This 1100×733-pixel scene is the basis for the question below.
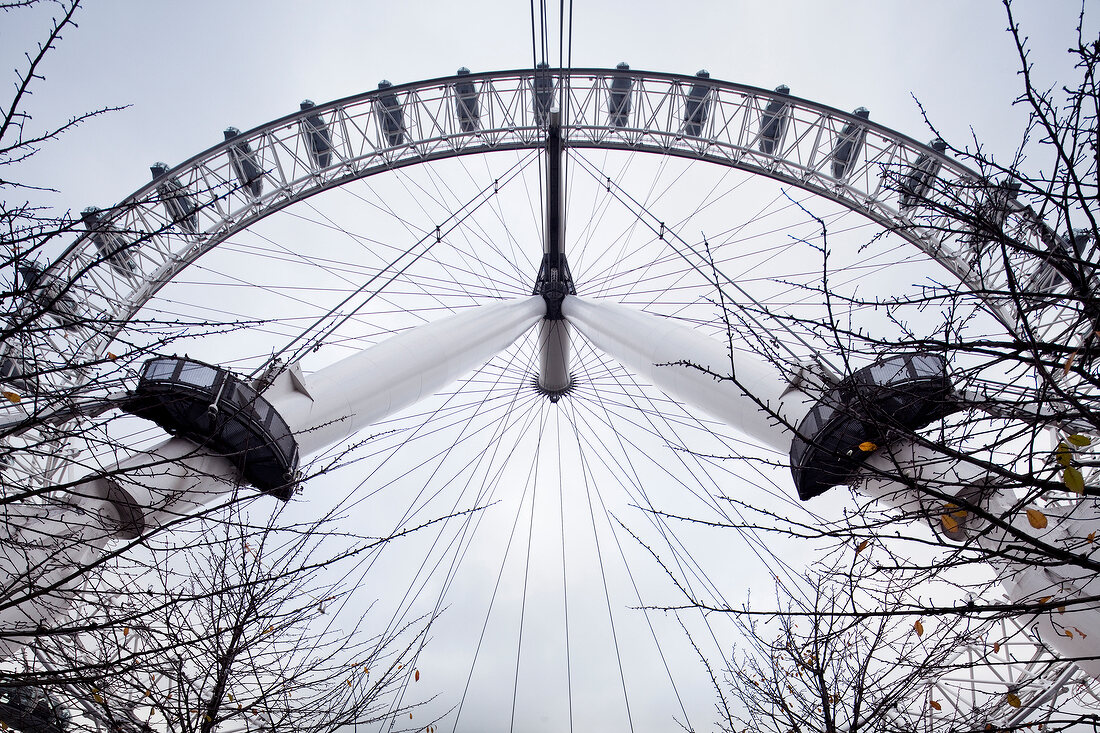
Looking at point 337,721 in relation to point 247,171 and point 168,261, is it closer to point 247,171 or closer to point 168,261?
point 168,261

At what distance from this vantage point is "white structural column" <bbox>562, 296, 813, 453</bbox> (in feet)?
34.8

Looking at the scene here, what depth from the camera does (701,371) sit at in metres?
9.23

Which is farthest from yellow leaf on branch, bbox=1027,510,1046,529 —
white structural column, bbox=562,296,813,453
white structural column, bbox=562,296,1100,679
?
white structural column, bbox=562,296,813,453

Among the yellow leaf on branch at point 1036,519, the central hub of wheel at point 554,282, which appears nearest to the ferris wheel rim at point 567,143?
the central hub of wheel at point 554,282

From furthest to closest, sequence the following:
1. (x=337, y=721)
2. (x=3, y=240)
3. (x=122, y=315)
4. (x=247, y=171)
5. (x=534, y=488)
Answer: (x=247, y=171), (x=122, y=315), (x=534, y=488), (x=337, y=721), (x=3, y=240)

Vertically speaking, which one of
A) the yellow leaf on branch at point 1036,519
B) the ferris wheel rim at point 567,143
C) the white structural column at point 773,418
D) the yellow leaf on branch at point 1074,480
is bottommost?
the yellow leaf on branch at point 1074,480

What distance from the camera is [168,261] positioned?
63.5 feet

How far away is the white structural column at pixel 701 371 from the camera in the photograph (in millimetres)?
10602

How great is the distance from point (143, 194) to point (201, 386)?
13.2 metres

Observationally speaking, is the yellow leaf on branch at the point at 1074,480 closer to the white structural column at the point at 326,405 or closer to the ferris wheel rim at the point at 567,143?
the white structural column at the point at 326,405

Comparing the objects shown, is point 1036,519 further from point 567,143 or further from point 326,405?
point 567,143

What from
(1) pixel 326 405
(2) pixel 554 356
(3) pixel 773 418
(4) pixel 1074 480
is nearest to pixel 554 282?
(2) pixel 554 356

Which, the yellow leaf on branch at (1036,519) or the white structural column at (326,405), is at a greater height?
the white structural column at (326,405)

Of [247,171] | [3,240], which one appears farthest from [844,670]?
[247,171]
